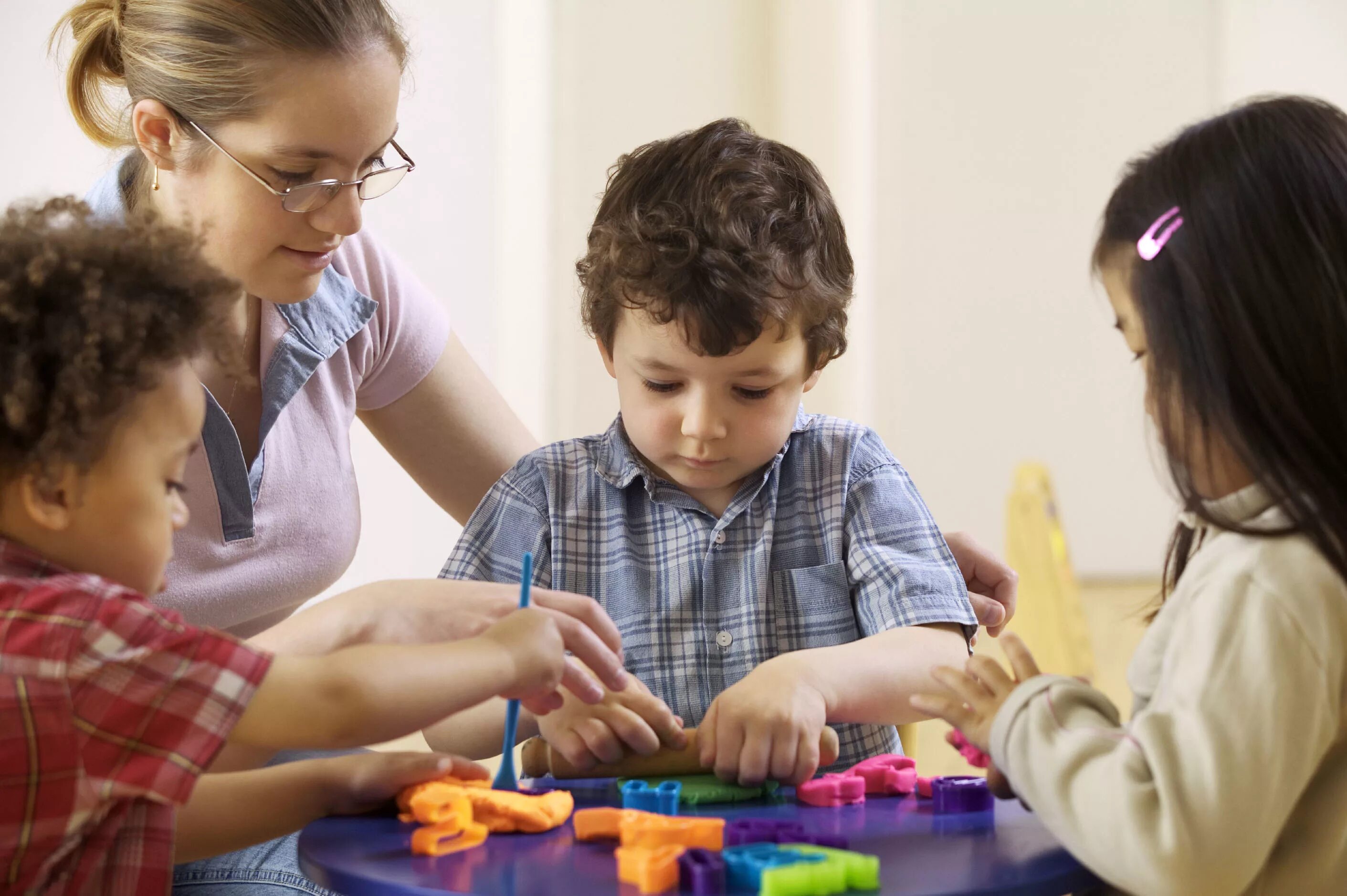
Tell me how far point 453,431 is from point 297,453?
0.93 ft

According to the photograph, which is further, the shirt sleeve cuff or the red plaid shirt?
the shirt sleeve cuff

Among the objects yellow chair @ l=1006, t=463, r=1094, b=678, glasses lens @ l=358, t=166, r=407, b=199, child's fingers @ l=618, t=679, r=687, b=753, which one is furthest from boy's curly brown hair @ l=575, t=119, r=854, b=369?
yellow chair @ l=1006, t=463, r=1094, b=678

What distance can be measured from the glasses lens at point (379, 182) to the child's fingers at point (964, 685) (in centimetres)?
86

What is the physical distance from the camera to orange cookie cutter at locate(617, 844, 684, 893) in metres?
0.76

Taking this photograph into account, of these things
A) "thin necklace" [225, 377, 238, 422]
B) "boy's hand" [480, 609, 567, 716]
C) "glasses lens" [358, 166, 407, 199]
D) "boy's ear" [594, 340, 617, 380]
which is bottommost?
"boy's hand" [480, 609, 567, 716]

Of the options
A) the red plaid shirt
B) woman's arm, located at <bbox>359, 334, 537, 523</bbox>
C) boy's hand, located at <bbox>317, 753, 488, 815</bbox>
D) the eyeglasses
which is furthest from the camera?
woman's arm, located at <bbox>359, 334, 537, 523</bbox>

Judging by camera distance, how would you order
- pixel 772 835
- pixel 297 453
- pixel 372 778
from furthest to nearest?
pixel 297 453, pixel 372 778, pixel 772 835

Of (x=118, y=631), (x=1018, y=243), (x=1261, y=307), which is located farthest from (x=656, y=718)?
(x=1018, y=243)

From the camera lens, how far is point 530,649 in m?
0.90

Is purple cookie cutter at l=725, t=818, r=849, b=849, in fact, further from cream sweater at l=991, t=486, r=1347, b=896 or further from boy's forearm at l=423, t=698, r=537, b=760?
boy's forearm at l=423, t=698, r=537, b=760

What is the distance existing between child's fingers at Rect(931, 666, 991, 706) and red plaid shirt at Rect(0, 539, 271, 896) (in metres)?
0.47

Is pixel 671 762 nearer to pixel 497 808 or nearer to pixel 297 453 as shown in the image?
pixel 497 808

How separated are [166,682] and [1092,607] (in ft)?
11.3

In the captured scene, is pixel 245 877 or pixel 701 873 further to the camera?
pixel 245 877
